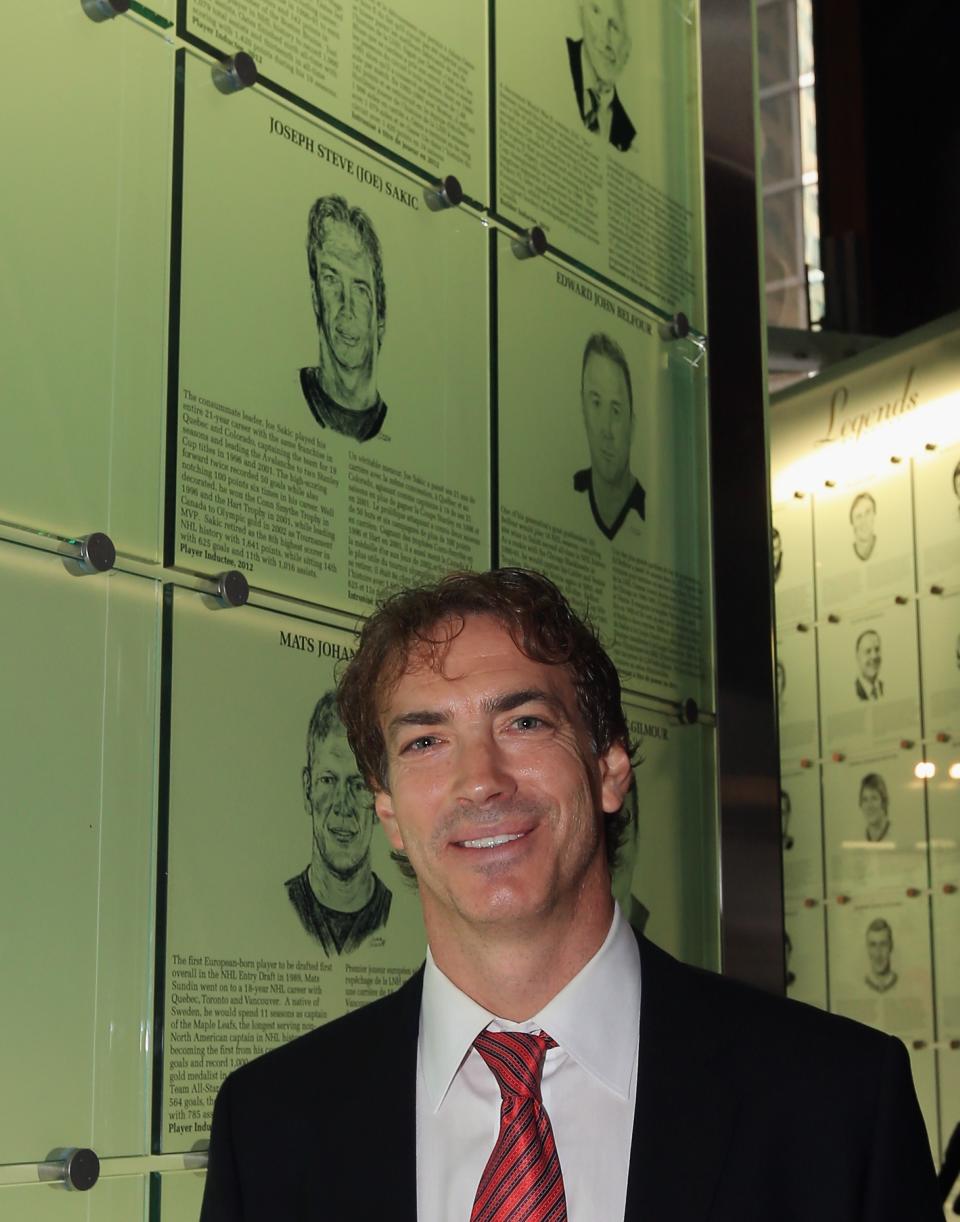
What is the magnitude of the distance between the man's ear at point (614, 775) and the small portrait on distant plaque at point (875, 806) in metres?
4.14

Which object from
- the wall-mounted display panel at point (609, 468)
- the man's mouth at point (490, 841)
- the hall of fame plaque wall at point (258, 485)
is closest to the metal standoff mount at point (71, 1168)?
the hall of fame plaque wall at point (258, 485)

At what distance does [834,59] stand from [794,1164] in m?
7.38

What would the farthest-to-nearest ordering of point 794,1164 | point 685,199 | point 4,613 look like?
point 685,199, point 4,613, point 794,1164

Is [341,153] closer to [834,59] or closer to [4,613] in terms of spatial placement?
[4,613]

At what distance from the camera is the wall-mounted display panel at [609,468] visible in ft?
14.7

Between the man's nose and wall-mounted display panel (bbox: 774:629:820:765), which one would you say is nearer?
the man's nose

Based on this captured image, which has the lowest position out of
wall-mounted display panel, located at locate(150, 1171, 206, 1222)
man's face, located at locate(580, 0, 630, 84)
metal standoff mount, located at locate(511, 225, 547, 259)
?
wall-mounted display panel, located at locate(150, 1171, 206, 1222)

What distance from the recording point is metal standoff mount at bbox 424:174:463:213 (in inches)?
170

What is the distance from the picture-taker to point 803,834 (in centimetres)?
749

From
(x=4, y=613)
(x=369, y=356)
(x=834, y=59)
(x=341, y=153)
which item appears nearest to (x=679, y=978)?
(x=4, y=613)

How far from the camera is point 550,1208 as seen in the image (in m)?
2.64

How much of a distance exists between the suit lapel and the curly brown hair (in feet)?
1.60

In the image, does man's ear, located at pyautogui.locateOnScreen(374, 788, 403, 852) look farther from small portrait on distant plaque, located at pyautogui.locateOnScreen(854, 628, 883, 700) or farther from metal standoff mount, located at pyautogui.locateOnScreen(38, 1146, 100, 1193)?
small portrait on distant plaque, located at pyautogui.locateOnScreen(854, 628, 883, 700)

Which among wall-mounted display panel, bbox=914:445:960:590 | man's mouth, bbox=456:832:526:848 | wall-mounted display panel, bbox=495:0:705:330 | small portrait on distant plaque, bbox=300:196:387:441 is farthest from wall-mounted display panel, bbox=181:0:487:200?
wall-mounted display panel, bbox=914:445:960:590
